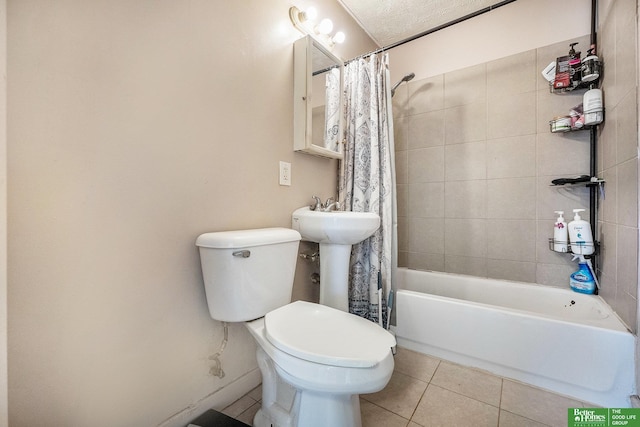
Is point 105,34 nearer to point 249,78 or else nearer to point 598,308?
point 249,78

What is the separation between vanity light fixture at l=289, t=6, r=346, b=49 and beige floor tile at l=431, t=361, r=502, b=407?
199cm

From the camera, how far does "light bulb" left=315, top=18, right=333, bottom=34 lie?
1.52 metres

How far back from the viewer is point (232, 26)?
3.67 ft

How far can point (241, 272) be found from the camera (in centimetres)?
95

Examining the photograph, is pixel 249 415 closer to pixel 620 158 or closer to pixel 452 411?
pixel 452 411

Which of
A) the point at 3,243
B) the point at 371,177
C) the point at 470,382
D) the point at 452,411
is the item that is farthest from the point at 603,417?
the point at 3,243

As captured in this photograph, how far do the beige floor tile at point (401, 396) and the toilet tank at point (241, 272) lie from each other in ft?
2.14

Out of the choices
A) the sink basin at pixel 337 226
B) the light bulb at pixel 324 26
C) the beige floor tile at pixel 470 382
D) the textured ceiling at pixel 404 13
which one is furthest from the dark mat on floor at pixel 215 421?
the textured ceiling at pixel 404 13

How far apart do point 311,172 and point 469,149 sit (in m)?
1.22

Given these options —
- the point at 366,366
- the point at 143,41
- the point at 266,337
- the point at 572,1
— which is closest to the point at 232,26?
the point at 143,41

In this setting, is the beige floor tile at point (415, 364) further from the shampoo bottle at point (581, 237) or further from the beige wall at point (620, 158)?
the shampoo bottle at point (581, 237)

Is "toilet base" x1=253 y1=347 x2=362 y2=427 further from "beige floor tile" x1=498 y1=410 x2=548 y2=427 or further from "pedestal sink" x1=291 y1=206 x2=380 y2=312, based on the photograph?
"beige floor tile" x1=498 y1=410 x2=548 y2=427

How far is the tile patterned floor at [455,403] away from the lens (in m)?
1.04

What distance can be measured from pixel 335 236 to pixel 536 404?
1.13m
